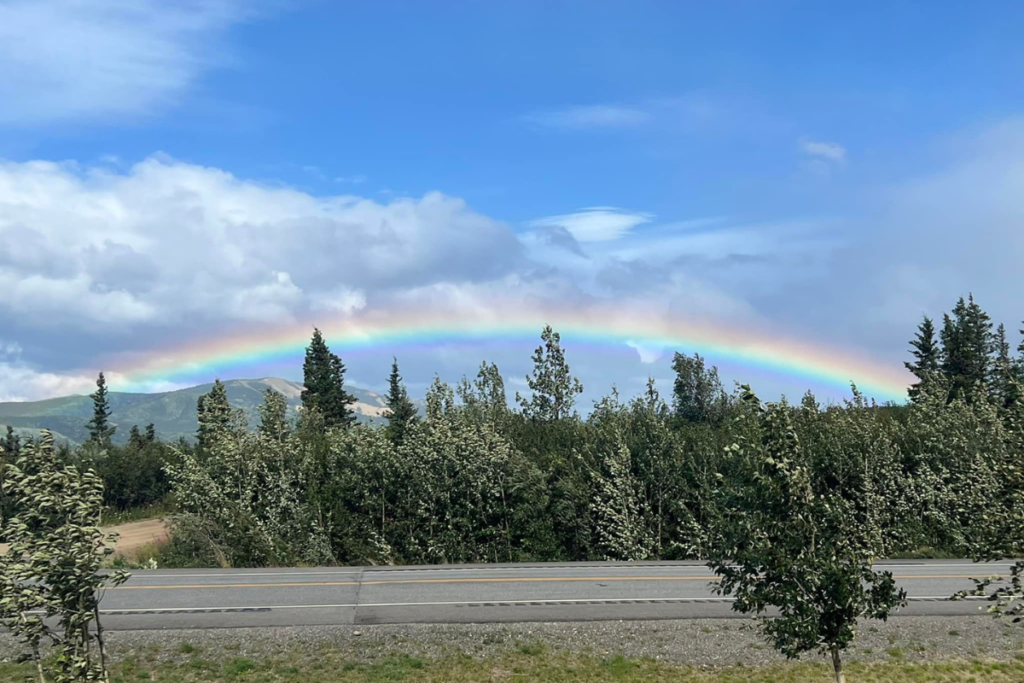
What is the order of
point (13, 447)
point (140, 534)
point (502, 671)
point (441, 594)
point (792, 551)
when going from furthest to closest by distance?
1. point (13, 447)
2. point (140, 534)
3. point (441, 594)
4. point (502, 671)
5. point (792, 551)

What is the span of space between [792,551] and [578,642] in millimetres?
8394

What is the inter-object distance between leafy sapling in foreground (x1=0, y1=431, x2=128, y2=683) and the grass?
5250mm

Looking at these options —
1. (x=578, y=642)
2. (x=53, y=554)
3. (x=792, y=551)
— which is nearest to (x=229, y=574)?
(x=578, y=642)

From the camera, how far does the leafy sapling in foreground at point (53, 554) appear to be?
37.9ft

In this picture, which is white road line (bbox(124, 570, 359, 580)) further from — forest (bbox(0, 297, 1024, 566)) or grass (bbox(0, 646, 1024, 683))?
grass (bbox(0, 646, 1024, 683))

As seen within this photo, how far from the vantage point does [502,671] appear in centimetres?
1720

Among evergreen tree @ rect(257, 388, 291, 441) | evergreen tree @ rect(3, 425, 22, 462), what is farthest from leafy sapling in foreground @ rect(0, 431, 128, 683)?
evergreen tree @ rect(257, 388, 291, 441)

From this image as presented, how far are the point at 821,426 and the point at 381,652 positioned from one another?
2346 cm

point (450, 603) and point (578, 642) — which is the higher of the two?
point (450, 603)

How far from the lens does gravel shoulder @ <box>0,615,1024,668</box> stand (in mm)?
18016

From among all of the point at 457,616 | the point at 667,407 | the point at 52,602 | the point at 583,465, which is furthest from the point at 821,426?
the point at 52,602

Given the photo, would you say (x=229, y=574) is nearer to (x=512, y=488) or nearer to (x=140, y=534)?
(x=512, y=488)

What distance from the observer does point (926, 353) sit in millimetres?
91062

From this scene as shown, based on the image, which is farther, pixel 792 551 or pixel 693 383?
pixel 693 383
